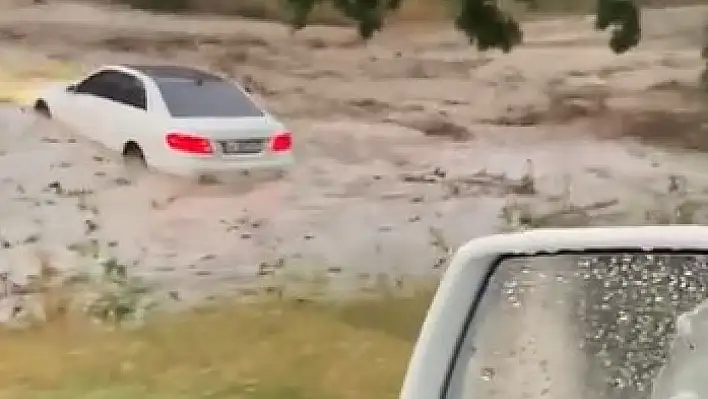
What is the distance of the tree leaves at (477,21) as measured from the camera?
6.45ft

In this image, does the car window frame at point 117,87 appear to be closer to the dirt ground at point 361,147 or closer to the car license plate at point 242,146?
the dirt ground at point 361,147

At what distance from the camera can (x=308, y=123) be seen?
2002 mm

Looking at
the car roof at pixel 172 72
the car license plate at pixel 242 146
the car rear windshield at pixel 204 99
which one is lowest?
the car license plate at pixel 242 146

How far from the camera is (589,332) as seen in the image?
4.17 ft

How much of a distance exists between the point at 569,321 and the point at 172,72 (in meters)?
1.01

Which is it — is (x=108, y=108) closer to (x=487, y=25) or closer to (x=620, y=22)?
(x=487, y=25)

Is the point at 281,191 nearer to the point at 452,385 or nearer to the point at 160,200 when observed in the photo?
the point at 160,200

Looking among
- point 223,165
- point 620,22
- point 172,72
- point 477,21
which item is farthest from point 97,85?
point 620,22

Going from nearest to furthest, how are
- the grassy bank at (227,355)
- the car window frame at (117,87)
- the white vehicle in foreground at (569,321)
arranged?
1. the white vehicle in foreground at (569,321)
2. the grassy bank at (227,355)
3. the car window frame at (117,87)

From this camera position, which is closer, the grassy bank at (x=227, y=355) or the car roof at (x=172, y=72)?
the grassy bank at (x=227, y=355)

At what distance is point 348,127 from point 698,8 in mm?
669

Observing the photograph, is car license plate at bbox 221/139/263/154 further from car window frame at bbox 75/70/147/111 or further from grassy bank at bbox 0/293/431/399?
grassy bank at bbox 0/293/431/399

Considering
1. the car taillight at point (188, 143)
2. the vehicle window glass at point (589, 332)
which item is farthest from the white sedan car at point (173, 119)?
the vehicle window glass at point (589, 332)

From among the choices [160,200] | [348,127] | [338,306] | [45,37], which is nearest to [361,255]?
[338,306]
